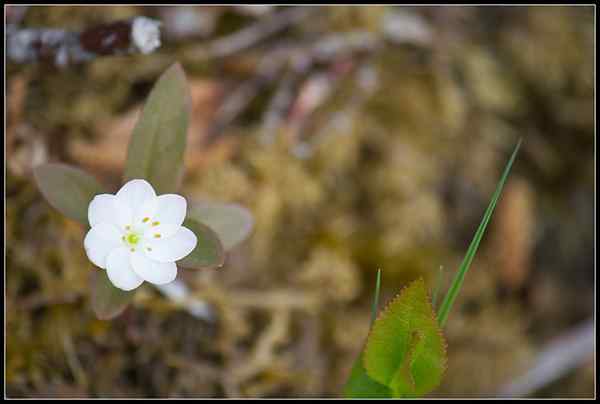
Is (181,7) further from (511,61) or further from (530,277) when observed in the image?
(530,277)

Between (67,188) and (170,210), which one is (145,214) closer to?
(170,210)

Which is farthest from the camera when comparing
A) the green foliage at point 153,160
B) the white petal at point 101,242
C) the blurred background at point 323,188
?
the blurred background at point 323,188

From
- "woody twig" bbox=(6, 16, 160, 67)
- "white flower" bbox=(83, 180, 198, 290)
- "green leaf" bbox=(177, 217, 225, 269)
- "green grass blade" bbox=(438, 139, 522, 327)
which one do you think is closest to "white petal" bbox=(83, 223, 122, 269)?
"white flower" bbox=(83, 180, 198, 290)

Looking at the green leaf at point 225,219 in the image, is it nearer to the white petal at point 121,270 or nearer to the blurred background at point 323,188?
the white petal at point 121,270

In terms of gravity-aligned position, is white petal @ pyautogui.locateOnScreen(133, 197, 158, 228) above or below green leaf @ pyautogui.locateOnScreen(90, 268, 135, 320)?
above

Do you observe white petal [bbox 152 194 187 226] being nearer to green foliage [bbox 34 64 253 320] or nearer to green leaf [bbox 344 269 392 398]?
green foliage [bbox 34 64 253 320]

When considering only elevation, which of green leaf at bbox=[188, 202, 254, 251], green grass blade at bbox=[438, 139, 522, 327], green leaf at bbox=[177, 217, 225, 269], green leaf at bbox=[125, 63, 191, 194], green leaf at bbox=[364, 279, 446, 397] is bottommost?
green leaf at bbox=[364, 279, 446, 397]

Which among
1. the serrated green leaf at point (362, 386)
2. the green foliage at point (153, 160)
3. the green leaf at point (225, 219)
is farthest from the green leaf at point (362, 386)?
the green foliage at point (153, 160)

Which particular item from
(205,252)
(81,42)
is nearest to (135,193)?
(205,252)
